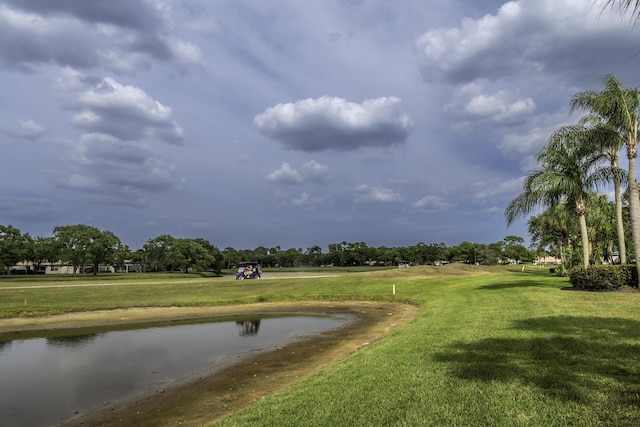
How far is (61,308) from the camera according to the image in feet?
85.7

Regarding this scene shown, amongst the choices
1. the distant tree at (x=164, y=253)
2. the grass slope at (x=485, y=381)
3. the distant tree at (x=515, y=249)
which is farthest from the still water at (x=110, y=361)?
the distant tree at (x=515, y=249)

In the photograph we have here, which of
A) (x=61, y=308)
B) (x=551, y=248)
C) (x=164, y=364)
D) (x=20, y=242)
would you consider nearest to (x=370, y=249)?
(x=551, y=248)

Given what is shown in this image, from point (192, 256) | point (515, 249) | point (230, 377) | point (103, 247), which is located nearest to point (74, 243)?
point (103, 247)

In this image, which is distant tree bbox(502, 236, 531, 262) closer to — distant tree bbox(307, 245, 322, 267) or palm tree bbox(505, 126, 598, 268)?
distant tree bbox(307, 245, 322, 267)

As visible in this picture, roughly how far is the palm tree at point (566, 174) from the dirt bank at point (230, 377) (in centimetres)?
1233

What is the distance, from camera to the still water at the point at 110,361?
990cm

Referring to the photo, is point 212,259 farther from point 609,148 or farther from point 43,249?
point 609,148

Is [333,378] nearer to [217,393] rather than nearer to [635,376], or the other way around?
[217,393]

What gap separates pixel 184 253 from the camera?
298 ft

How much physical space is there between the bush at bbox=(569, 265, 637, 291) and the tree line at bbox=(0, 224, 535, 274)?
75.3m

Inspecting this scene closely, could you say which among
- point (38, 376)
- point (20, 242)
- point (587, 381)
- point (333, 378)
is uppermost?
point (20, 242)

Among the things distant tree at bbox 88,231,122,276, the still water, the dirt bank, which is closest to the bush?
the dirt bank

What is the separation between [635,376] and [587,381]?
2.88ft

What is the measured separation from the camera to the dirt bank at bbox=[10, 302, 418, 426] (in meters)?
8.73
